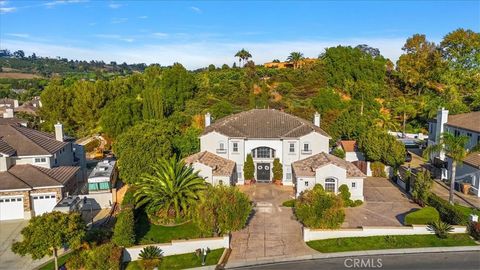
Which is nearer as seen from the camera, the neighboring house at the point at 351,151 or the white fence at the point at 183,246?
the white fence at the point at 183,246

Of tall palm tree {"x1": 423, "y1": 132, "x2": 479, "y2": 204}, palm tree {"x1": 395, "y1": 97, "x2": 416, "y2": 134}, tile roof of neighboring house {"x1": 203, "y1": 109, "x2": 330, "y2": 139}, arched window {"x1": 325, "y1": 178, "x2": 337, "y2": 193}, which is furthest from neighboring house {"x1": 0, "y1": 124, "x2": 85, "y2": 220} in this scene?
palm tree {"x1": 395, "y1": 97, "x2": 416, "y2": 134}

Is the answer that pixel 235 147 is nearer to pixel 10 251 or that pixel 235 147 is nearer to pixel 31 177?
pixel 31 177

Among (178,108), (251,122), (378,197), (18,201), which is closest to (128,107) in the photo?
(178,108)

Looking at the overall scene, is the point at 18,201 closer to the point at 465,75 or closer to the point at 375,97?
the point at 375,97

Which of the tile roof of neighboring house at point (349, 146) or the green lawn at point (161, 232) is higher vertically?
the tile roof of neighboring house at point (349, 146)

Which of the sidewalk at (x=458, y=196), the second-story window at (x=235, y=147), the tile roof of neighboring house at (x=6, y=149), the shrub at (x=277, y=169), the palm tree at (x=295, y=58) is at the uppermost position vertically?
the palm tree at (x=295, y=58)

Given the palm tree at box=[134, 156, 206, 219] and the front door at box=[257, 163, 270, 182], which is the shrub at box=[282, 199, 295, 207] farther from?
the palm tree at box=[134, 156, 206, 219]

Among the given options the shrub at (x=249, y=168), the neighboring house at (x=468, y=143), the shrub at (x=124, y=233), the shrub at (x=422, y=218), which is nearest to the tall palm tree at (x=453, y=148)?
the neighboring house at (x=468, y=143)

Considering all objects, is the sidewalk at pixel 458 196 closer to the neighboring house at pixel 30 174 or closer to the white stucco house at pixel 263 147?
the white stucco house at pixel 263 147
